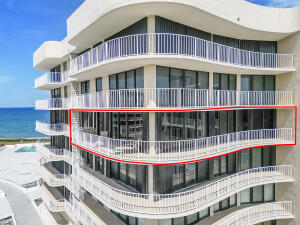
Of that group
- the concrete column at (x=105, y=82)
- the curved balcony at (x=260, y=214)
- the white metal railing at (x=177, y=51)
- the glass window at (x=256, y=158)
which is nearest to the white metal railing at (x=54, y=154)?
the white metal railing at (x=177, y=51)

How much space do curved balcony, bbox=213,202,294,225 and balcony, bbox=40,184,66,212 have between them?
540 inches

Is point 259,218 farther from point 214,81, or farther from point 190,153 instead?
point 214,81

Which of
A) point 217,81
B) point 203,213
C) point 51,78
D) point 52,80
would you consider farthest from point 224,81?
point 52,80

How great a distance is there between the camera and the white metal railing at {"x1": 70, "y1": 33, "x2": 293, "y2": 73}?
30.3ft

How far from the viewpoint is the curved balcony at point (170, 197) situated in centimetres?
922

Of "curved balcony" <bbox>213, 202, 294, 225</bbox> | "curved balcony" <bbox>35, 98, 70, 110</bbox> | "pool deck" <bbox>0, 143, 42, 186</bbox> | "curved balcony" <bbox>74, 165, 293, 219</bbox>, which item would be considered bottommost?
"pool deck" <bbox>0, 143, 42, 186</bbox>

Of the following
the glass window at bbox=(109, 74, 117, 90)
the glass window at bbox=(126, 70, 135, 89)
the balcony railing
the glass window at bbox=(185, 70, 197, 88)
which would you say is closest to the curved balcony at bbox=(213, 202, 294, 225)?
the balcony railing

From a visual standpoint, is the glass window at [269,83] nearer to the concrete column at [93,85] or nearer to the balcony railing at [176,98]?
the balcony railing at [176,98]

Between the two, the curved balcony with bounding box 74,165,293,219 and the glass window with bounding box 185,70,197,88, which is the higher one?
the glass window with bounding box 185,70,197,88

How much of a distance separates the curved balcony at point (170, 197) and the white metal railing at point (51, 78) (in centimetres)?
959

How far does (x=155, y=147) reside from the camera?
9.90 metres

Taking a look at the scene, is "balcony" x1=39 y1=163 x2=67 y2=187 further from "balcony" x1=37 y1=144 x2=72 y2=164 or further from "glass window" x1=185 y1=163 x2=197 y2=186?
"glass window" x1=185 y1=163 x2=197 y2=186

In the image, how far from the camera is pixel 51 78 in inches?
779

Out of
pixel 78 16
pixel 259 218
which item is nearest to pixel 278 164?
pixel 259 218
